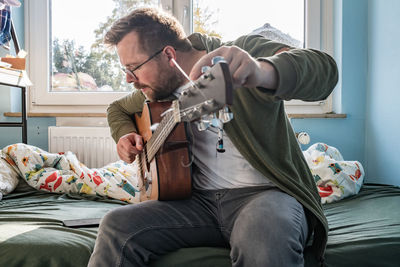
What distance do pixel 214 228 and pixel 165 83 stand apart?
47cm

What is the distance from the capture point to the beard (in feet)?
3.71

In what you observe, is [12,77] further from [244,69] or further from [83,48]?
[244,69]

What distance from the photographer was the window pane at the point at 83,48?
235 centimetres

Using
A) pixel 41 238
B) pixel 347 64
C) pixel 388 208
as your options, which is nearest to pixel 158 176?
pixel 41 238

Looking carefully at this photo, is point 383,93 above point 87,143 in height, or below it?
above

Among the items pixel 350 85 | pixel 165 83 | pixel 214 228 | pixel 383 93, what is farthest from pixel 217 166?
pixel 350 85

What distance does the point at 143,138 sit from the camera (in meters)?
1.27

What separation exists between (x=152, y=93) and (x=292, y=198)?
0.56 m

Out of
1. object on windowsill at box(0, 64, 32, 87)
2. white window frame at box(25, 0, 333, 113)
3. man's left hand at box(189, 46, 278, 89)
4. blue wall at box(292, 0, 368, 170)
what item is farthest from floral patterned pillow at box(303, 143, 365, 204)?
object on windowsill at box(0, 64, 32, 87)

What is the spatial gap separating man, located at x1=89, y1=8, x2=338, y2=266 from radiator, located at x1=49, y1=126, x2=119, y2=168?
1.04m

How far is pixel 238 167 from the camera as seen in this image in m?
0.97

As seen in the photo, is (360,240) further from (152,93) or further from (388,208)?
(152,93)

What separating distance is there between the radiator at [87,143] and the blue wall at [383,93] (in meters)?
1.45

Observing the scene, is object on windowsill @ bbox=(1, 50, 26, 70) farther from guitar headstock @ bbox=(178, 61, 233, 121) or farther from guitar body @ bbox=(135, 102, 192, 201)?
guitar headstock @ bbox=(178, 61, 233, 121)
